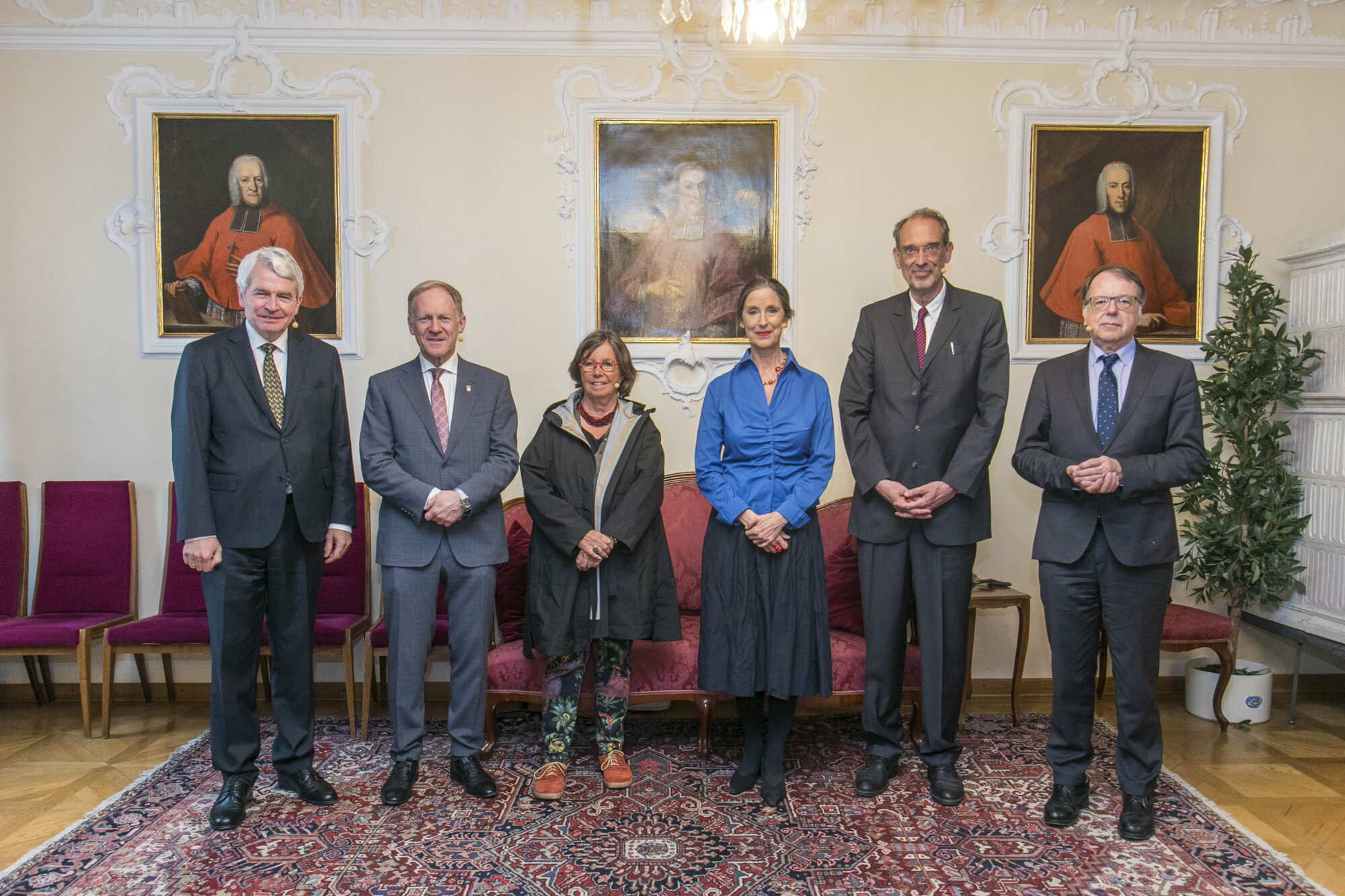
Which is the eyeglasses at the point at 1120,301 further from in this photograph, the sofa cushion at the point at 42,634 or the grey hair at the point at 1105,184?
the sofa cushion at the point at 42,634

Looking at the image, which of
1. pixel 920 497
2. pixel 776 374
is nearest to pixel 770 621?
pixel 920 497

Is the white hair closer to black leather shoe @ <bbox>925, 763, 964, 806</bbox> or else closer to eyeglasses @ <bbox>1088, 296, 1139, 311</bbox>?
→ eyeglasses @ <bbox>1088, 296, 1139, 311</bbox>

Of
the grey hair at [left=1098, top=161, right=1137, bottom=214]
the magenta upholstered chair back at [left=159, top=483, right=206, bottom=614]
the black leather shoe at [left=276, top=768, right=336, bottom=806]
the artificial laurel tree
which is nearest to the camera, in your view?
the black leather shoe at [left=276, top=768, right=336, bottom=806]

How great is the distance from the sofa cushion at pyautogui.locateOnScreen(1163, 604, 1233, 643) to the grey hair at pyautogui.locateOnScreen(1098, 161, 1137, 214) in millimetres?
2142

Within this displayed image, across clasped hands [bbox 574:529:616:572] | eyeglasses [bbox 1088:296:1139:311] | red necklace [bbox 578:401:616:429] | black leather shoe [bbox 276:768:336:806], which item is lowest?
black leather shoe [bbox 276:768:336:806]

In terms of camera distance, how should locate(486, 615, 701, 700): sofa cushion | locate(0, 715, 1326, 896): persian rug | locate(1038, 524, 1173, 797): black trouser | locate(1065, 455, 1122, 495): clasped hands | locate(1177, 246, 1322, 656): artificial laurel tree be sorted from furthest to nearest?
locate(1177, 246, 1322, 656): artificial laurel tree
locate(486, 615, 701, 700): sofa cushion
locate(1038, 524, 1173, 797): black trouser
locate(1065, 455, 1122, 495): clasped hands
locate(0, 715, 1326, 896): persian rug

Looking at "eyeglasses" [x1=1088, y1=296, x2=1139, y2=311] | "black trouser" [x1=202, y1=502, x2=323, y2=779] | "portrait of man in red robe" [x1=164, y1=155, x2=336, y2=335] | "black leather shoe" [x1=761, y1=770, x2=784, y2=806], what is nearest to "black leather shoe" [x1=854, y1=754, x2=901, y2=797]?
"black leather shoe" [x1=761, y1=770, x2=784, y2=806]

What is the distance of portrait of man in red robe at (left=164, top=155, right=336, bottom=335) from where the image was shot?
14.5 feet

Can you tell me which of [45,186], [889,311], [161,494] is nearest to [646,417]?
[889,311]

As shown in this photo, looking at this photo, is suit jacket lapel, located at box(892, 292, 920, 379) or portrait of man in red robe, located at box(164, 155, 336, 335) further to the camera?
portrait of man in red robe, located at box(164, 155, 336, 335)

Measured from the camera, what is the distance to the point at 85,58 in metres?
4.39

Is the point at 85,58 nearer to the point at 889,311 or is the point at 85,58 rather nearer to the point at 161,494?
the point at 161,494

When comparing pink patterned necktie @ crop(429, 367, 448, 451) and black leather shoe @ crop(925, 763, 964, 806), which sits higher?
pink patterned necktie @ crop(429, 367, 448, 451)

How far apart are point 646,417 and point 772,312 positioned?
2.14 ft
